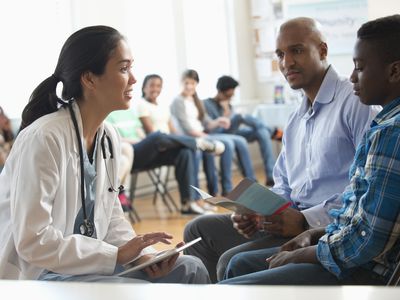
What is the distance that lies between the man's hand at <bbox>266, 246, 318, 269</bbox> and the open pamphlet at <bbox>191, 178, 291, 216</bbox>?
0.15 meters

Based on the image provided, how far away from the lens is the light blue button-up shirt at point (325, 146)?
8.41ft

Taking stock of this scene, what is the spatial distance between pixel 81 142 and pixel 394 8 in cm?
523

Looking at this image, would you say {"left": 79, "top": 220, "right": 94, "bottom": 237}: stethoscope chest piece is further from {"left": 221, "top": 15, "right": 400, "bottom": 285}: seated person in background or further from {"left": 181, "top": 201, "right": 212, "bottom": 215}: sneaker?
{"left": 181, "top": 201, "right": 212, "bottom": 215}: sneaker

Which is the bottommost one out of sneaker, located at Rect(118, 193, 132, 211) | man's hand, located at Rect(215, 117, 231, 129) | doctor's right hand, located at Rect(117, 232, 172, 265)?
sneaker, located at Rect(118, 193, 132, 211)

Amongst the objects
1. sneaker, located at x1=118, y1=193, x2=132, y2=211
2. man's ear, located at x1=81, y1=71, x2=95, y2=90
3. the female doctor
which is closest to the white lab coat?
the female doctor

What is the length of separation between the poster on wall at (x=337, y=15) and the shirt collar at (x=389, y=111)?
6.64m

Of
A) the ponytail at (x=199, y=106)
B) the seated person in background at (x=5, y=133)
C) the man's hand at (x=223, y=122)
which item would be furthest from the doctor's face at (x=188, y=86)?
the seated person in background at (x=5, y=133)

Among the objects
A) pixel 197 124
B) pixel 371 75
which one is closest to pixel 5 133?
pixel 197 124

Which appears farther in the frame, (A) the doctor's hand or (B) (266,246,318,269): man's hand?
(A) the doctor's hand

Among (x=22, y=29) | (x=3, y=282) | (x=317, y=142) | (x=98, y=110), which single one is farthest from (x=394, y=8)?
(x=3, y=282)

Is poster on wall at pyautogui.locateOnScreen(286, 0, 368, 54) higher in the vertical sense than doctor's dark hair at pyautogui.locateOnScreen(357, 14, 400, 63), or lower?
lower

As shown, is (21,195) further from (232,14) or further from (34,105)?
(232,14)

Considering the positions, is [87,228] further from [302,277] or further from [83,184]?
[302,277]

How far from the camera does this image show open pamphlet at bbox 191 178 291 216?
234cm
